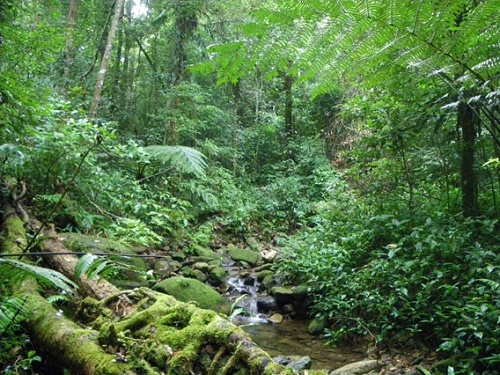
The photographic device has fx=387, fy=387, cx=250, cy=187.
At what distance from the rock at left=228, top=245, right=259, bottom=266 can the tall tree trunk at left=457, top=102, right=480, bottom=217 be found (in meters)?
4.86

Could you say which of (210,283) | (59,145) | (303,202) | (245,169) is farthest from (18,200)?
(245,169)

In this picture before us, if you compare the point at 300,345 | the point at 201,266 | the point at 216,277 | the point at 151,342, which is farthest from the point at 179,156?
the point at 151,342

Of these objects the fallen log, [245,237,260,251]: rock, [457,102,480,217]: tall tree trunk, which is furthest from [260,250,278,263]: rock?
the fallen log

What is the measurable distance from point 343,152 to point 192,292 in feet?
13.5

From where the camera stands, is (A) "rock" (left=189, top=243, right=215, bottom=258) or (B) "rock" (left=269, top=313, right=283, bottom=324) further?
(A) "rock" (left=189, top=243, right=215, bottom=258)

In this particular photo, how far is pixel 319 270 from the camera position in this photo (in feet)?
19.7

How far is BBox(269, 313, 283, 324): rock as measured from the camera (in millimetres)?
6208

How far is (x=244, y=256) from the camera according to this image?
906 centimetres

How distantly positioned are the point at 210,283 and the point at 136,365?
5289 millimetres

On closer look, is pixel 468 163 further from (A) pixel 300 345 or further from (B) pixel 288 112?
(B) pixel 288 112

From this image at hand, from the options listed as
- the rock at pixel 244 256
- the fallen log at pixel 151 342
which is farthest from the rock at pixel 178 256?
the fallen log at pixel 151 342

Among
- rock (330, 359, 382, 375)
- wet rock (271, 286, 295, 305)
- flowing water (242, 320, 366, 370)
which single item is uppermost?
wet rock (271, 286, 295, 305)

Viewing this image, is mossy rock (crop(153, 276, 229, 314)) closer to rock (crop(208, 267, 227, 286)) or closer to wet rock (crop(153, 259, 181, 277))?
wet rock (crop(153, 259, 181, 277))

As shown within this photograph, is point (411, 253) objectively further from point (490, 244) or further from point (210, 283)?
point (210, 283)
